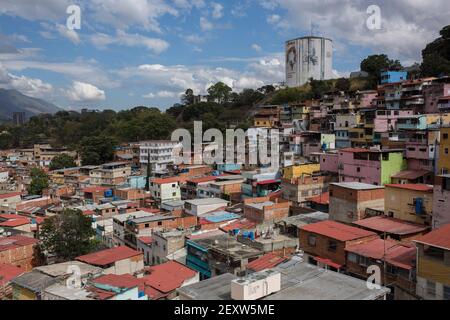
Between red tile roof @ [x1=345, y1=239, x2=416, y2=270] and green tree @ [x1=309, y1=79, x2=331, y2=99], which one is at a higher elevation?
green tree @ [x1=309, y1=79, x2=331, y2=99]

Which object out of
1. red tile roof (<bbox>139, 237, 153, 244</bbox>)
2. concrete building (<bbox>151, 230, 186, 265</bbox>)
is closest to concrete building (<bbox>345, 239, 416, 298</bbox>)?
concrete building (<bbox>151, 230, 186, 265</bbox>)

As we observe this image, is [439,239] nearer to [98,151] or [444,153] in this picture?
[444,153]

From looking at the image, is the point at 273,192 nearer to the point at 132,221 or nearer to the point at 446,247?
the point at 132,221

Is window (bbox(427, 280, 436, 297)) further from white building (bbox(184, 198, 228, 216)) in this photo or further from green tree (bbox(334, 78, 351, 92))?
green tree (bbox(334, 78, 351, 92))

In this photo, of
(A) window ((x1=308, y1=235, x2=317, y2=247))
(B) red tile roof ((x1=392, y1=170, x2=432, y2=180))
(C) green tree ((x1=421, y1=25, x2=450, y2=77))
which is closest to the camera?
(A) window ((x1=308, y1=235, x2=317, y2=247))

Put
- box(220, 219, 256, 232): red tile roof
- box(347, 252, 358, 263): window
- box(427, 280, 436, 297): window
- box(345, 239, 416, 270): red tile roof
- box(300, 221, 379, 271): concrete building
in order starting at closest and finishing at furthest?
box(427, 280, 436, 297): window, box(345, 239, 416, 270): red tile roof, box(347, 252, 358, 263): window, box(300, 221, 379, 271): concrete building, box(220, 219, 256, 232): red tile roof

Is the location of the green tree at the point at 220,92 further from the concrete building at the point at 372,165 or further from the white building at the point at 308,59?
the concrete building at the point at 372,165
